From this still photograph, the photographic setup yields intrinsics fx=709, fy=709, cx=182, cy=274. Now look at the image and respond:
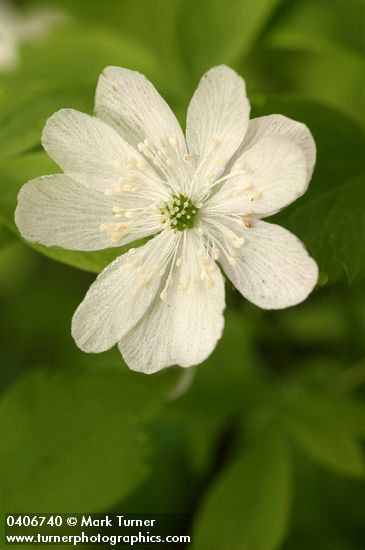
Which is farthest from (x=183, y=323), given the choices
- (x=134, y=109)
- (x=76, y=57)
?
(x=76, y=57)

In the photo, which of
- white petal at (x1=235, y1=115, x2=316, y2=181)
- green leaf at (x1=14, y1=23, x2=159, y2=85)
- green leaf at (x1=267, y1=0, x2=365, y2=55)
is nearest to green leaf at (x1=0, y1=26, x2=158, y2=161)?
green leaf at (x1=14, y1=23, x2=159, y2=85)

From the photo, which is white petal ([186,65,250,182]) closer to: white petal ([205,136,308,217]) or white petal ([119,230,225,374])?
white petal ([205,136,308,217])

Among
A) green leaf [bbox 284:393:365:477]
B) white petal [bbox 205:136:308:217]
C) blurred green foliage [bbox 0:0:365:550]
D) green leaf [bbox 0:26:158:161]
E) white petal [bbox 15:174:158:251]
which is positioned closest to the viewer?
white petal [bbox 205:136:308:217]

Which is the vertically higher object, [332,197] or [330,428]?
[332,197]

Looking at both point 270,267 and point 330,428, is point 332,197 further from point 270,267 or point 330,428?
point 330,428

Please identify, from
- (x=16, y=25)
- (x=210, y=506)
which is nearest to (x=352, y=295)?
(x=210, y=506)

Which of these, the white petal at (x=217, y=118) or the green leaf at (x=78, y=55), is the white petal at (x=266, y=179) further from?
the green leaf at (x=78, y=55)
